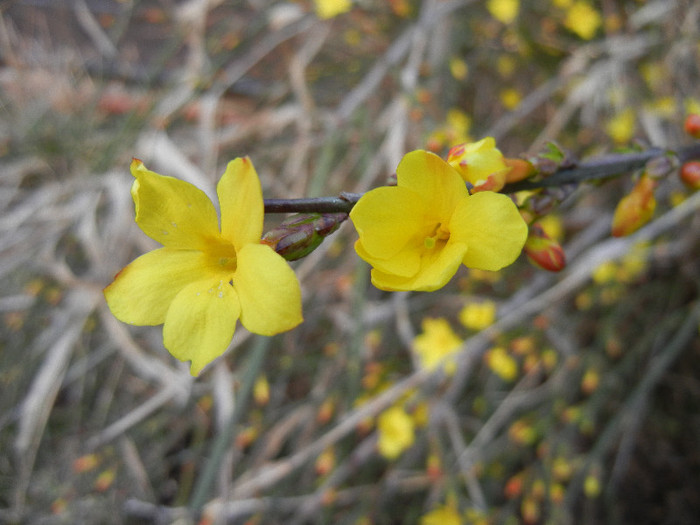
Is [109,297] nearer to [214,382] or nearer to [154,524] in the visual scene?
[214,382]

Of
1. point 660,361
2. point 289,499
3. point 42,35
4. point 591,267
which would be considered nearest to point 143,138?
point 289,499

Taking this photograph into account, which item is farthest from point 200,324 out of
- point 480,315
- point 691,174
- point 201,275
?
point 480,315

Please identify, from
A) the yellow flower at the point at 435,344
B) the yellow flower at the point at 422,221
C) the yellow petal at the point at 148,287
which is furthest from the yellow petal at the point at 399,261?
the yellow flower at the point at 435,344

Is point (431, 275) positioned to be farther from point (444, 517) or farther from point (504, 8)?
point (504, 8)

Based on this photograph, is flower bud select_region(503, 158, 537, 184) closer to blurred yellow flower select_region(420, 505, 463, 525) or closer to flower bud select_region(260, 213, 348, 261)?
flower bud select_region(260, 213, 348, 261)

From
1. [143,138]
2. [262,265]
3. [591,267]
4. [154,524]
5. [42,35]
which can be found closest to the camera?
[262,265]

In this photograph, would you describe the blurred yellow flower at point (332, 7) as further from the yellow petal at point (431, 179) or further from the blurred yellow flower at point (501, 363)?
the yellow petal at point (431, 179)

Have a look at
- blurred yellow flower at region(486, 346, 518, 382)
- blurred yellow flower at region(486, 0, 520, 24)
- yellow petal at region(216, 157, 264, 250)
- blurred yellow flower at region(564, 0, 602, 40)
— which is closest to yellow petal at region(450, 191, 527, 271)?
yellow petal at region(216, 157, 264, 250)
